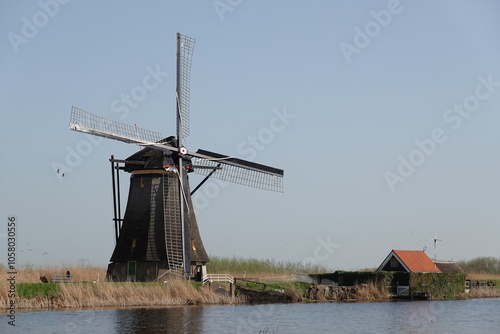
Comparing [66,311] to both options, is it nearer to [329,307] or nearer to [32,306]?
[32,306]

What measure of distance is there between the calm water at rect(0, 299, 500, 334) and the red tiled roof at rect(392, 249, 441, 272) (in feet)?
31.2

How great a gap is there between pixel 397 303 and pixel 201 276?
929 cm

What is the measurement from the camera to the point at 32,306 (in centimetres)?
2938

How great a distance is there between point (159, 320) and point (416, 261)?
22.1 metres

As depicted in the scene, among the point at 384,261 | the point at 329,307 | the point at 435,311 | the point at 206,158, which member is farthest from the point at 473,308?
the point at 206,158

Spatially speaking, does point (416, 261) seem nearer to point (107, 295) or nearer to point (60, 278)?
point (107, 295)

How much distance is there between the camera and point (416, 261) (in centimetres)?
4484

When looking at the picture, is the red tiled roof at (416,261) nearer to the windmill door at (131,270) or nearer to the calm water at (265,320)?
the calm water at (265,320)

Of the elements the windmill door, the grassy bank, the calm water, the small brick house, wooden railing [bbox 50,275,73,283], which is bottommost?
the calm water

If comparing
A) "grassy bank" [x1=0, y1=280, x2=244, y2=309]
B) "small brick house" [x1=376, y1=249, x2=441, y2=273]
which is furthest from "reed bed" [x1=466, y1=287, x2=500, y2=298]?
Result: "grassy bank" [x1=0, y1=280, x2=244, y2=309]

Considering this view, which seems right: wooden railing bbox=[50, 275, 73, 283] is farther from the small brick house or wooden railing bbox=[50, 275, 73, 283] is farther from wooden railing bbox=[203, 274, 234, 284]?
the small brick house

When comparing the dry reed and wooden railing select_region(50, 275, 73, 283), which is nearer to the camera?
the dry reed

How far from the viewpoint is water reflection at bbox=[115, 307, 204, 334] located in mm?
23906

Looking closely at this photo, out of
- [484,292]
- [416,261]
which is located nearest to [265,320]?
[416,261]
